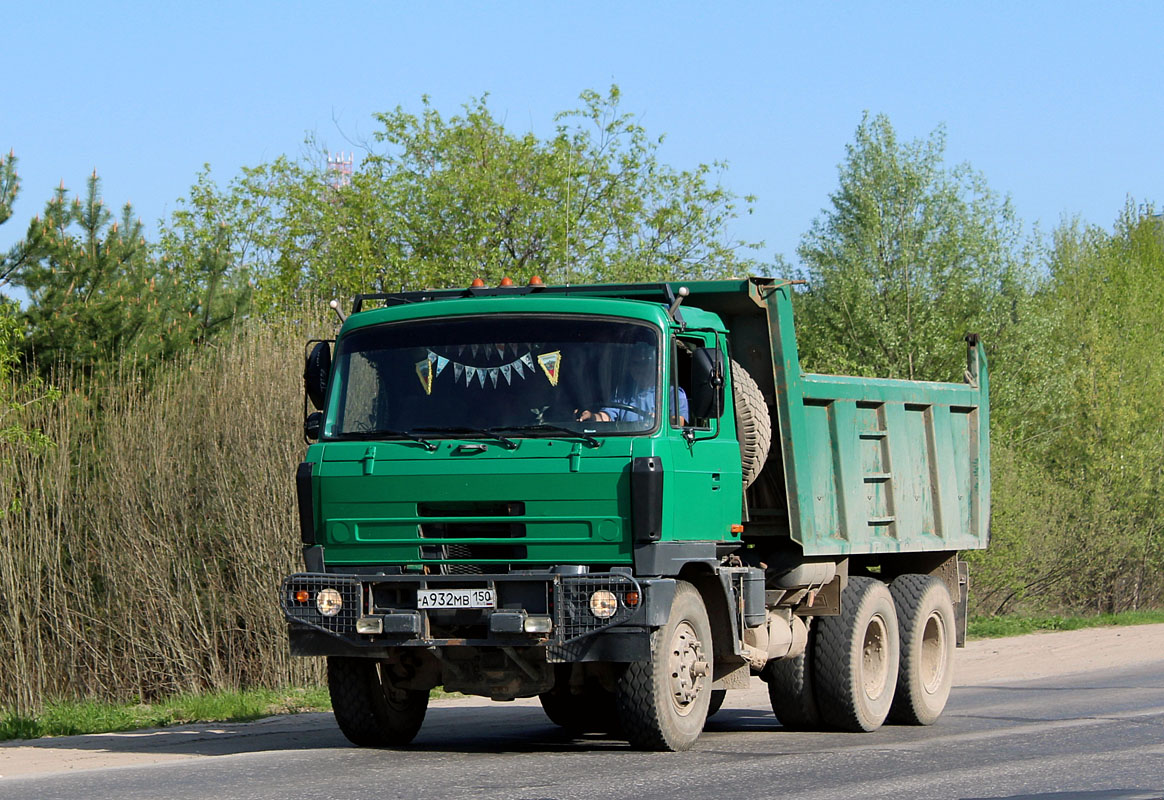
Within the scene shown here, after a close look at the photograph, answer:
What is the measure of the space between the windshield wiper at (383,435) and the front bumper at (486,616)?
0.78m

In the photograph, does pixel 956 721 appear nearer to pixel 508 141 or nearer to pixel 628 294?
pixel 628 294

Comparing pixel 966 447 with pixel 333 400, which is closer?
pixel 333 400

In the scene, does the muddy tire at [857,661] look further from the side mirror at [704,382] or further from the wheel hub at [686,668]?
the side mirror at [704,382]

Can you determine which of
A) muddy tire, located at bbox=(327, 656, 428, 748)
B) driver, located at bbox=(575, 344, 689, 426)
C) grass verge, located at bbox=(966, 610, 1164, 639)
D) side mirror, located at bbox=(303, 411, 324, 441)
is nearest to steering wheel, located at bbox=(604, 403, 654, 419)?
driver, located at bbox=(575, 344, 689, 426)

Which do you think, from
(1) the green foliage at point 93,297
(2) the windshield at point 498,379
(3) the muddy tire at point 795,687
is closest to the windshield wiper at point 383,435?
(2) the windshield at point 498,379

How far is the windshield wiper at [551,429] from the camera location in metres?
9.05

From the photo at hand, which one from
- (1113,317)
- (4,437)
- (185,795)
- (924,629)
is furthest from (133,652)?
(1113,317)

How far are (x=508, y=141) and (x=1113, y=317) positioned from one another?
51.6 ft

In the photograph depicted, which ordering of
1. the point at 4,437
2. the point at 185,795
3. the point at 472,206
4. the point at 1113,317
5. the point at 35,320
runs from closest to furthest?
the point at 185,795, the point at 4,437, the point at 35,320, the point at 472,206, the point at 1113,317

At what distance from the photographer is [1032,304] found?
3612 cm

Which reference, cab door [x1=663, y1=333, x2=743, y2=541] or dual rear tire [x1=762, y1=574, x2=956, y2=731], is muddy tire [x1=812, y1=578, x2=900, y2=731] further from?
cab door [x1=663, y1=333, x2=743, y2=541]

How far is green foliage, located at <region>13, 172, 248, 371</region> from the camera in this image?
22219 millimetres

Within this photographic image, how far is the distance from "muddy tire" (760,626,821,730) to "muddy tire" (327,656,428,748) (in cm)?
289

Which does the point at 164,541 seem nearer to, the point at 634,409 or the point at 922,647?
the point at 922,647
